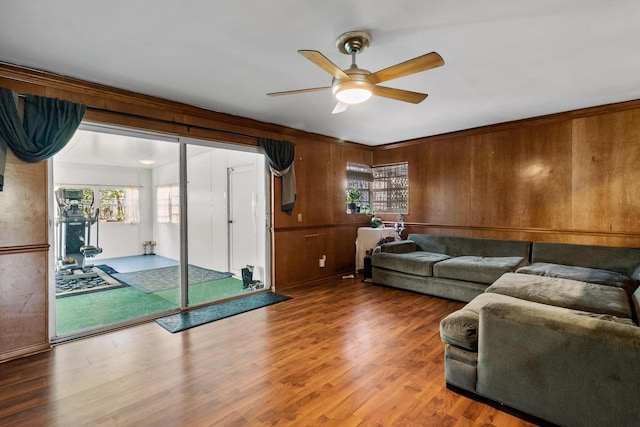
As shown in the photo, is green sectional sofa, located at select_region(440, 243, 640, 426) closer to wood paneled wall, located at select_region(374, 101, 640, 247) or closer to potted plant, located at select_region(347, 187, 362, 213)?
wood paneled wall, located at select_region(374, 101, 640, 247)

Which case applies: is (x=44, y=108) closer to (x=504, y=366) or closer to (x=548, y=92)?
(x=504, y=366)

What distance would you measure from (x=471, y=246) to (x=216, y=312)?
3.72m

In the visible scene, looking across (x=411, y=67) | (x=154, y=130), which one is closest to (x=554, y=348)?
(x=411, y=67)

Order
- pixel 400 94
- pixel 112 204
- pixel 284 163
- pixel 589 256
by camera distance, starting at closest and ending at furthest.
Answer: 1. pixel 400 94
2. pixel 589 256
3. pixel 284 163
4. pixel 112 204

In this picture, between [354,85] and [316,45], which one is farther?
[316,45]

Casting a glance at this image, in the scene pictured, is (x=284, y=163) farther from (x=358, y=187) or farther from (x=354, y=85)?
(x=354, y=85)

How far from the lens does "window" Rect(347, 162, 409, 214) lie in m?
5.80

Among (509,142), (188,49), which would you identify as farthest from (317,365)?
(509,142)

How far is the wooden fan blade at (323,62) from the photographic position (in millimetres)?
1821

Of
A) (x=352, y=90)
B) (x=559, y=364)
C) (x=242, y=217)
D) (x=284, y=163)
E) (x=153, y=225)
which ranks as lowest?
(x=559, y=364)

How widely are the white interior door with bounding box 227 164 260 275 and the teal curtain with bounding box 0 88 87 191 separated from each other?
2.19m

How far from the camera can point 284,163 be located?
14.8 feet

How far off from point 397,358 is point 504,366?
885mm

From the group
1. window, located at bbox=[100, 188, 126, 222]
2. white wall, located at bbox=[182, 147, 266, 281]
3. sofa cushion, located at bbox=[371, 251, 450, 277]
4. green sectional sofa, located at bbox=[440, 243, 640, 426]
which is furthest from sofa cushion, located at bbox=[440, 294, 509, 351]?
window, located at bbox=[100, 188, 126, 222]
